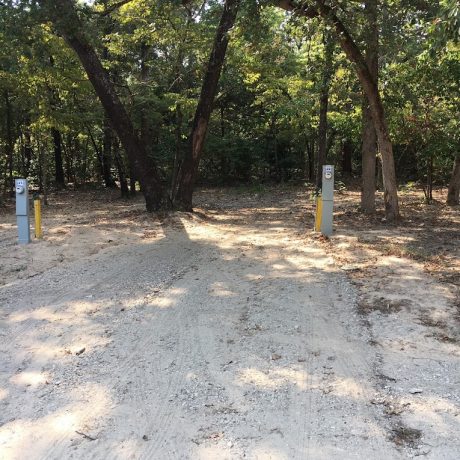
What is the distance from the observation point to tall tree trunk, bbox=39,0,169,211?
11409mm

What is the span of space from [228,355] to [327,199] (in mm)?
5529

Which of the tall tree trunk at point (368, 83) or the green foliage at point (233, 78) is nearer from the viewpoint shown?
the tall tree trunk at point (368, 83)

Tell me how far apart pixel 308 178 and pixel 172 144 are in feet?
27.2

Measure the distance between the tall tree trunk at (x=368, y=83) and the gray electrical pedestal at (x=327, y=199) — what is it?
2.56 m

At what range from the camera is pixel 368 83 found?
35.3ft

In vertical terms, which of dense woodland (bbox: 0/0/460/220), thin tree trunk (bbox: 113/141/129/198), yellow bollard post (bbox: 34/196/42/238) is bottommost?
yellow bollard post (bbox: 34/196/42/238)

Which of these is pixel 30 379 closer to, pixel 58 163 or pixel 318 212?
pixel 318 212

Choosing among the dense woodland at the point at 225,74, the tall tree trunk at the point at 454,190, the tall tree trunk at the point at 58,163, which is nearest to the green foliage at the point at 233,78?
the dense woodland at the point at 225,74

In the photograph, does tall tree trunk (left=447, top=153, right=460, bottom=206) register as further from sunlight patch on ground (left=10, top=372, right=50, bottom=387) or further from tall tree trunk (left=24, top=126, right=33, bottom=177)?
tall tree trunk (left=24, top=126, right=33, bottom=177)

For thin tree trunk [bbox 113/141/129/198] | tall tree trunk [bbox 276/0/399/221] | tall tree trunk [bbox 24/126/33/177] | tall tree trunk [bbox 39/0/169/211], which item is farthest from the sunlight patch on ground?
tall tree trunk [bbox 24/126/33/177]

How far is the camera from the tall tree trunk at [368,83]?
903 cm

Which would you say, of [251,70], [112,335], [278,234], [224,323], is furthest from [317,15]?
[251,70]

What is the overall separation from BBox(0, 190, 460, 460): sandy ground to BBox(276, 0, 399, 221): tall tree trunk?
3439 mm

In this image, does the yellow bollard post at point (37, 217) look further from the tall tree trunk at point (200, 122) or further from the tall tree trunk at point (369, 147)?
the tall tree trunk at point (369, 147)
